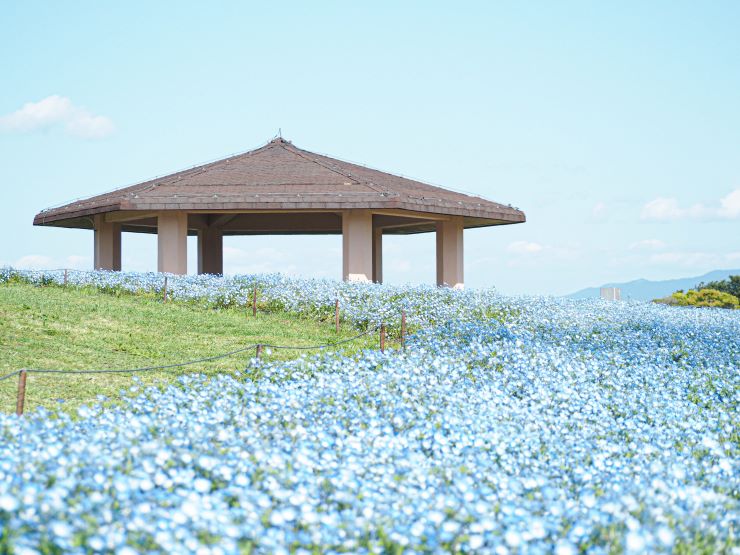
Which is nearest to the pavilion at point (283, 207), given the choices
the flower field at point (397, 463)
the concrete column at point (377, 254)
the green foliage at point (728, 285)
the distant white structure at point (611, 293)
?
the concrete column at point (377, 254)

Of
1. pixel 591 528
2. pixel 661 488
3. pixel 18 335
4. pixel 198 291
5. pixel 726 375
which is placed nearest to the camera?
pixel 591 528

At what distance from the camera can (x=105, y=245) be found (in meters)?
25.4

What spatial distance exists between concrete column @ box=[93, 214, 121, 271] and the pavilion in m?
0.03

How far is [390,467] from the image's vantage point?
5.22 metres

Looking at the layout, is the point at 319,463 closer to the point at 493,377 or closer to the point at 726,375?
the point at 493,377

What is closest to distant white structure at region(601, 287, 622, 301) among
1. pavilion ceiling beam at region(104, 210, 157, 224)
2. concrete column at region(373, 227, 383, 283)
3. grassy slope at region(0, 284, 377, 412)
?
concrete column at region(373, 227, 383, 283)

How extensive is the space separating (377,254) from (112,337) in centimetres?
1632

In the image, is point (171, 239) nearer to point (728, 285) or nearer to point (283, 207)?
point (283, 207)

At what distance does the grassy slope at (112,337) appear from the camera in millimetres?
10820

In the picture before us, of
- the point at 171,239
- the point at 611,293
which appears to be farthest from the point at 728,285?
the point at 171,239

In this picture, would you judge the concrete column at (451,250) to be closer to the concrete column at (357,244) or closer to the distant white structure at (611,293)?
the concrete column at (357,244)

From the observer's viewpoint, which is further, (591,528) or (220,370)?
(220,370)

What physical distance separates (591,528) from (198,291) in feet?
50.3

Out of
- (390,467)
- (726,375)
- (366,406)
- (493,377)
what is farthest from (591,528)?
(726,375)
